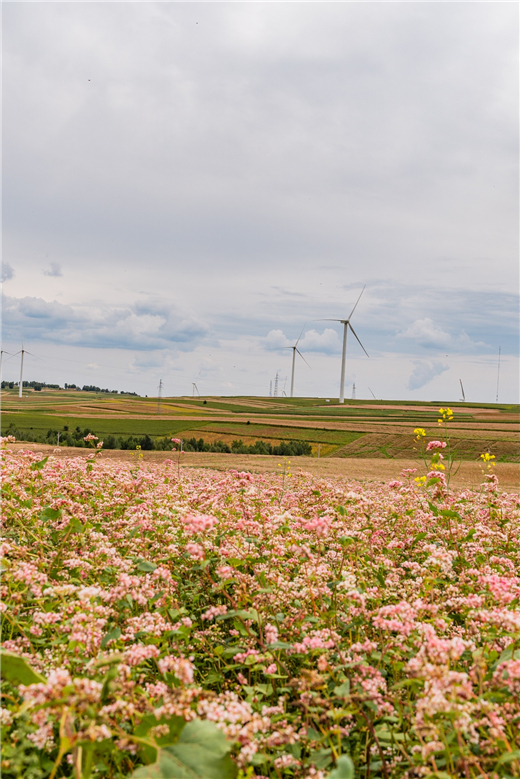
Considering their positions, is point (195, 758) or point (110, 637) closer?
point (195, 758)

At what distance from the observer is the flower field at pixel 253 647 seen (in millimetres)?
2793

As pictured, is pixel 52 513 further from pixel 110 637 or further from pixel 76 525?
pixel 110 637

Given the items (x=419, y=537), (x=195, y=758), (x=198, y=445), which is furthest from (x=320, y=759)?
(x=198, y=445)

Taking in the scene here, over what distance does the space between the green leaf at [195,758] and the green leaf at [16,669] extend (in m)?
1.09

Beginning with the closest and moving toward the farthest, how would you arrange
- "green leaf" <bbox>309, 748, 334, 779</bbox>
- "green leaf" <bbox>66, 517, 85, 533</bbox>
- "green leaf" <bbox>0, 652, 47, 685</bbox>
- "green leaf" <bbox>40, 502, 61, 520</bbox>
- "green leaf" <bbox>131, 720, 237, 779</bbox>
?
"green leaf" <bbox>131, 720, 237, 779</bbox> < "green leaf" <bbox>309, 748, 334, 779</bbox> < "green leaf" <bbox>0, 652, 47, 685</bbox> < "green leaf" <bbox>66, 517, 85, 533</bbox> < "green leaf" <bbox>40, 502, 61, 520</bbox>

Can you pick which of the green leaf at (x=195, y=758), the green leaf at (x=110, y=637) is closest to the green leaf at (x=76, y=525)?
the green leaf at (x=110, y=637)

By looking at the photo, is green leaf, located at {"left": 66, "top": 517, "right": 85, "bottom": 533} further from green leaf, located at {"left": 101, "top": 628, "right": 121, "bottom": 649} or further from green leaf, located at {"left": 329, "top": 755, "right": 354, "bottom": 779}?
green leaf, located at {"left": 329, "top": 755, "right": 354, "bottom": 779}

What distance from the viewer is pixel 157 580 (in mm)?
5152

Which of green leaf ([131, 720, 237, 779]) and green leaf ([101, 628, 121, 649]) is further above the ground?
green leaf ([131, 720, 237, 779])

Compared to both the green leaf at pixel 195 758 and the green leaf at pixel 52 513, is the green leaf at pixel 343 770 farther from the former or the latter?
the green leaf at pixel 52 513

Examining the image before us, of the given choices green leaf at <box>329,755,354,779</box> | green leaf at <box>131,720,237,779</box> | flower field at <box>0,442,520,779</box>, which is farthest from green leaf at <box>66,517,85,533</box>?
green leaf at <box>329,755,354,779</box>

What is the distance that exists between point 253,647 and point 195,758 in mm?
1940

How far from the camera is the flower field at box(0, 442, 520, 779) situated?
279 centimetres

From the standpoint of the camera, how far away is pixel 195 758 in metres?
2.53
